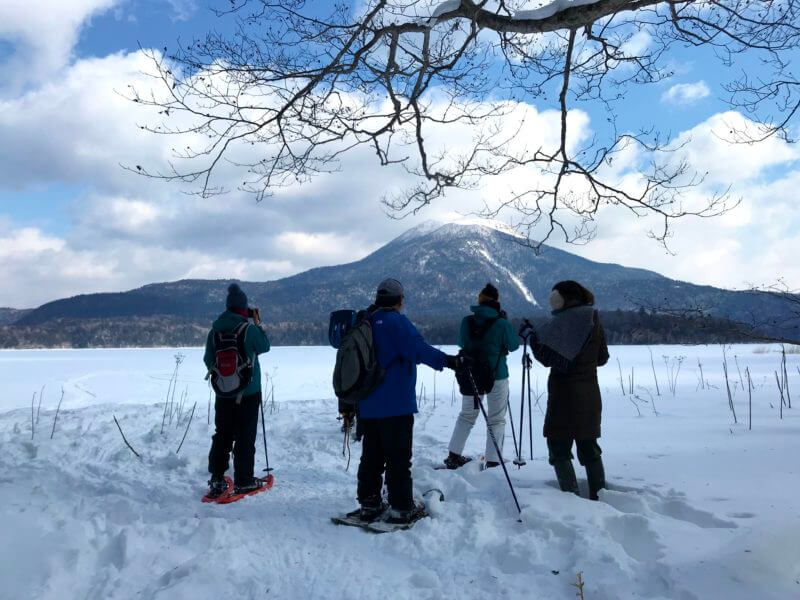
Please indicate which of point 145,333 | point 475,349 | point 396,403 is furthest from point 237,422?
point 145,333

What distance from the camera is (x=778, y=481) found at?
400cm

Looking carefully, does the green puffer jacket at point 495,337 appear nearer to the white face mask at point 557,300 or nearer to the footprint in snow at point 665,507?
the white face mask at point 557,300

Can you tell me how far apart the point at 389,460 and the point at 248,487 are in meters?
1.38

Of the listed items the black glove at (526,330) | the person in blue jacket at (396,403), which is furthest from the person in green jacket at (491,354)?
the person in blue jacket at (396,403)

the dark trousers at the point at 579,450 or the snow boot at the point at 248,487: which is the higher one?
the dark trousers at the point at 579,450

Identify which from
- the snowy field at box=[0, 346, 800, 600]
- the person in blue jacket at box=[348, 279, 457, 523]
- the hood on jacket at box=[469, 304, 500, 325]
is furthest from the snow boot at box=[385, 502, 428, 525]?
the hood on jacket at box=[469, 304, 500, 325]

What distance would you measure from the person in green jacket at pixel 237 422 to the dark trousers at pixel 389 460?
112 cm

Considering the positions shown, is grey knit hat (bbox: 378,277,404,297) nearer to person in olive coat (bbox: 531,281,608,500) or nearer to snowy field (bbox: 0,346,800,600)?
person in olive coat (bbox: 531,281,608,500)

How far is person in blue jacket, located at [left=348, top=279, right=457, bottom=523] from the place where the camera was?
3416 mm

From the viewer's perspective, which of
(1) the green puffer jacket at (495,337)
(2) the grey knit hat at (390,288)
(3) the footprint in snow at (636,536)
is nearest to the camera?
(3) the footprint in snow at (636,536)

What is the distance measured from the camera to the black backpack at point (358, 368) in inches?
135

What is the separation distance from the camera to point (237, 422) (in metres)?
4.29

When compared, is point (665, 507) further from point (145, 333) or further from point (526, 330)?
point (145, 333)

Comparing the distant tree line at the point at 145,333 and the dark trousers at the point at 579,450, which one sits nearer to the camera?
the dark trousers at the point at 579,450
